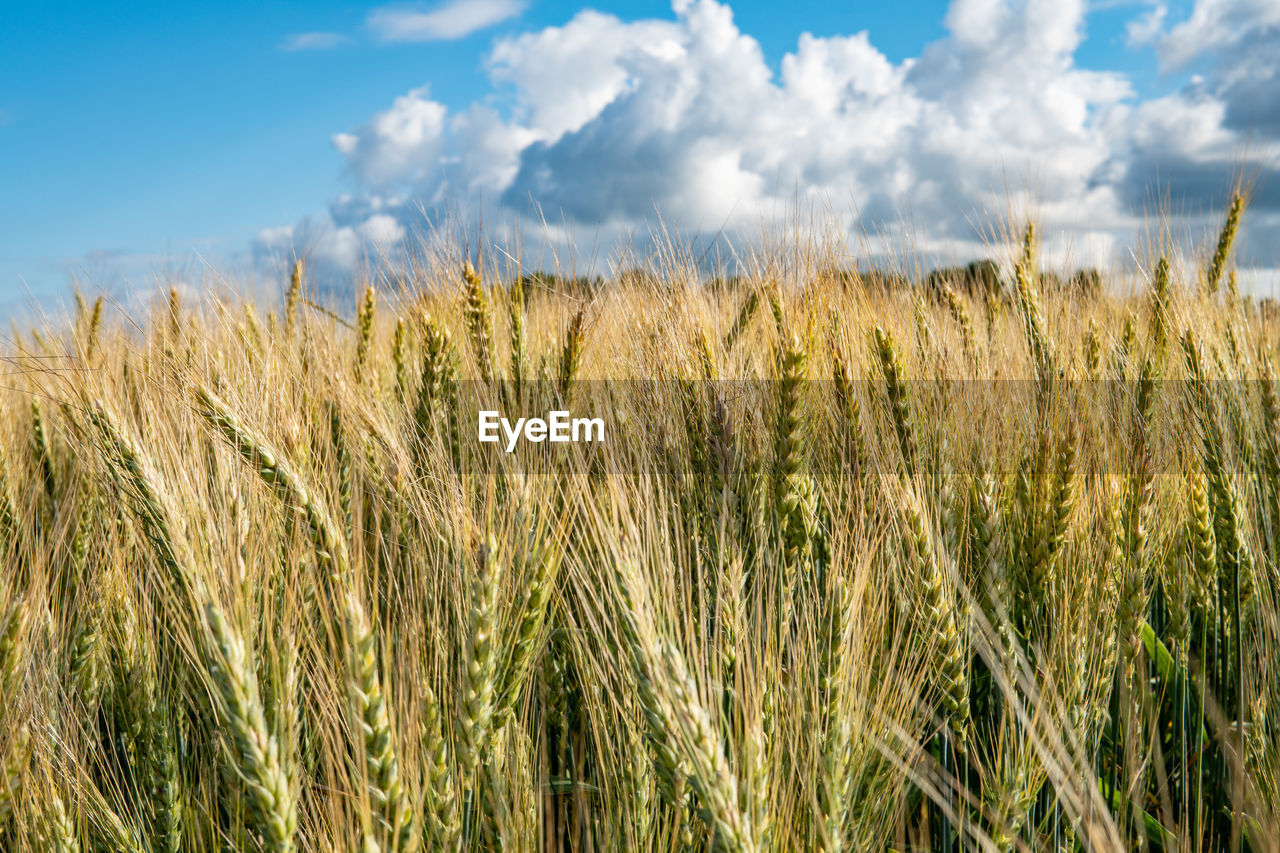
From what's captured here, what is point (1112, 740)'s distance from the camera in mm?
1929

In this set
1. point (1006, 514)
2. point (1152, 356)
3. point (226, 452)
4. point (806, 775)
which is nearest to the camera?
point (806, 775)

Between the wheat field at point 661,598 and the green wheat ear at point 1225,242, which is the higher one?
the green wheat ear at point 1225,242

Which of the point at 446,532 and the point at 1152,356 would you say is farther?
the point at 1152,356

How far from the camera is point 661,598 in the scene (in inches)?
48.7

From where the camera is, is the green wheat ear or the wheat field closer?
the wheat field

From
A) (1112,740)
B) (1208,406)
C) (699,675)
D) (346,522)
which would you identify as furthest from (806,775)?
(1208,406)

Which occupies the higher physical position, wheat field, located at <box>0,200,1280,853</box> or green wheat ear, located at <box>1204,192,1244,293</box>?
green wheat ear, located at <box>1204,192,1244,293</box>

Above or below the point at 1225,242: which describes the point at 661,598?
below

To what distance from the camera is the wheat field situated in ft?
3.98

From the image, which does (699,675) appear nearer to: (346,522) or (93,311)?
(346,522)

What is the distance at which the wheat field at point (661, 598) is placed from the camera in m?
1.21

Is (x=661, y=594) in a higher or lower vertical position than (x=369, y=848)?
higher

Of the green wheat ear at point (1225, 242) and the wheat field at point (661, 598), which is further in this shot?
the green wheat ear at point (1225, 242)

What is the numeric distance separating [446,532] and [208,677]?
1.67 ft
